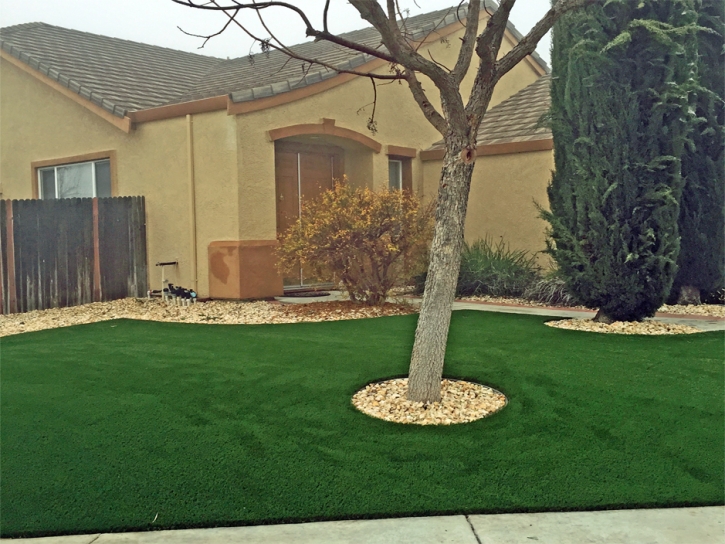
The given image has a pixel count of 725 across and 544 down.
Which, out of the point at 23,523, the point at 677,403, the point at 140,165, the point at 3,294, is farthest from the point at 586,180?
the point at 3,294

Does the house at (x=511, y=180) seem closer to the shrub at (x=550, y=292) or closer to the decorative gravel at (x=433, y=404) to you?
the shrub at (x=550, y=292)

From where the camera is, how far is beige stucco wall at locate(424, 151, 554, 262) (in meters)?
13.0

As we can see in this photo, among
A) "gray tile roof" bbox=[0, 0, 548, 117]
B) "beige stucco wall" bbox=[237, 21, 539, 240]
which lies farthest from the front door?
"gray tile roof" bbox=[0, 0, 548, 117]

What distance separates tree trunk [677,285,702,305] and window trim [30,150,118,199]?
1038 centimetres

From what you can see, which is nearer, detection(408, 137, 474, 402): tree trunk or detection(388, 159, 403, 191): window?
detection(408, 137, 474, 402): tree trunk

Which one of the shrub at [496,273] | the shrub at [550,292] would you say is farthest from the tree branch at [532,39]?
the shrub at [496,273]

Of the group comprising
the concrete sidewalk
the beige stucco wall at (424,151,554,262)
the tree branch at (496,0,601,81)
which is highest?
the tree branch at (496,0,601,81)

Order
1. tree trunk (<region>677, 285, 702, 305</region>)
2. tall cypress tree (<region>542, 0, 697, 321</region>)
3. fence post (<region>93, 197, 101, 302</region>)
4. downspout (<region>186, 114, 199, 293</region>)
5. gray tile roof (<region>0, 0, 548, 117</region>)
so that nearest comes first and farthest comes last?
tall cypress tree (<region>542, 0, 697, 321</region>) < tree trunk (<region>677, 285, 702, 305</region>) < downspout (<region>186, 114, 199, 293</region>) < fence post (<region>93, 197, 101, 302</region>) < gray tile roof (<region>0, 0, 548, 117</region>)

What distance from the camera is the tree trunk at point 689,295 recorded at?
34.4 ft

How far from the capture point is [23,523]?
3416 millimetres

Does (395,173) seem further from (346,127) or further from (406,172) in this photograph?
(346,127)

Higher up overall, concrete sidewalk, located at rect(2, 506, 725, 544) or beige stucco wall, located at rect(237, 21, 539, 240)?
beige stucco wall, located at rect(237, 21, 539, 240)

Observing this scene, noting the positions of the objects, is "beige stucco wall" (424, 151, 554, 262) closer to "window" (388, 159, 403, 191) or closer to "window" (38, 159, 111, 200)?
"window" (388, 159, 403, 191)

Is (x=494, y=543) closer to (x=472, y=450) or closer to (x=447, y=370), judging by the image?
(x=472, y=450)
